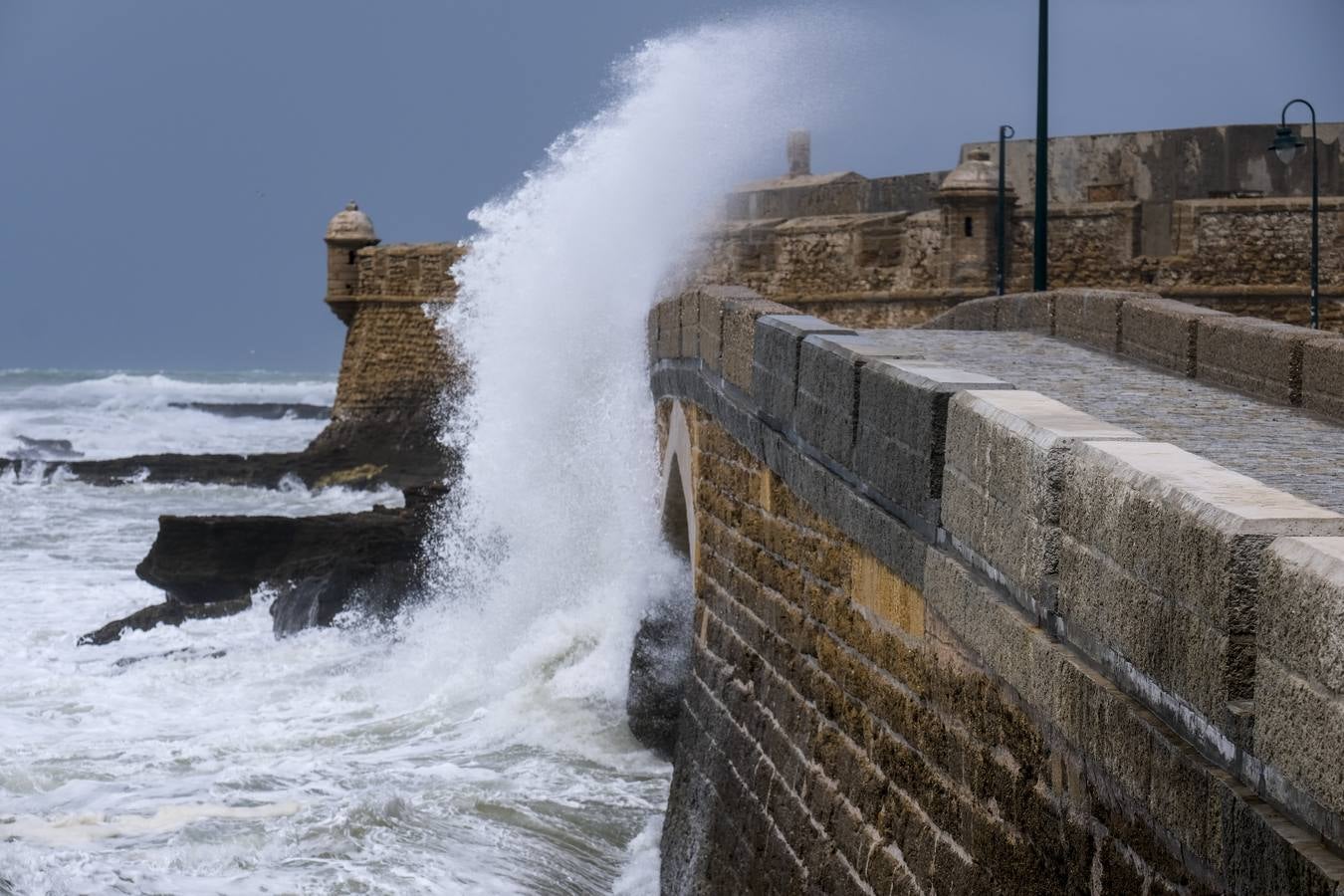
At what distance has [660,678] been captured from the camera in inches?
405

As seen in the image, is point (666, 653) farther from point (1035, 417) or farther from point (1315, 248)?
point (1315, 248)

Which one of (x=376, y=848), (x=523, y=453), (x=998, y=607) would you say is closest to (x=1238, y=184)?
(x=523, y=453)

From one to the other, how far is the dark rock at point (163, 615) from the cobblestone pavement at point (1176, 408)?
28.6ft

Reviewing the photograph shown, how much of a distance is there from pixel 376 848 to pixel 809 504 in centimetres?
342

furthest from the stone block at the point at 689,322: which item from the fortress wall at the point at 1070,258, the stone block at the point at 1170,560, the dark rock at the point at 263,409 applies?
the dark rock at the point at 263,409

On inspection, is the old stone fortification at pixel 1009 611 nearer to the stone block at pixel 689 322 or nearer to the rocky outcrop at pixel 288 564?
the stone block at pixel 689 322

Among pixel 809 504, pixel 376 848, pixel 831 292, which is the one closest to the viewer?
pixel 809 504

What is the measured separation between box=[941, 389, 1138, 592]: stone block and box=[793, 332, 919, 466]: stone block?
96cm

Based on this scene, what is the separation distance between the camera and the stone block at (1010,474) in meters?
3.64

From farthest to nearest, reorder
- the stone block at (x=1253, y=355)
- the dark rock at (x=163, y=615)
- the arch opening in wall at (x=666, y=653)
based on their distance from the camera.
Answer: the dark rock at (x=163, y=615), the arch opening in wall at (x=666, y=653), the stone block at (x=1253, y=355)

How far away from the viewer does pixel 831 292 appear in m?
21.6

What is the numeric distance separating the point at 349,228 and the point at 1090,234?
52.2 feet

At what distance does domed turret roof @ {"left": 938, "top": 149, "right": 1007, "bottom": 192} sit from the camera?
1973 centimetres

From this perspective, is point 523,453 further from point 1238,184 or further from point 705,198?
point 1238,184
